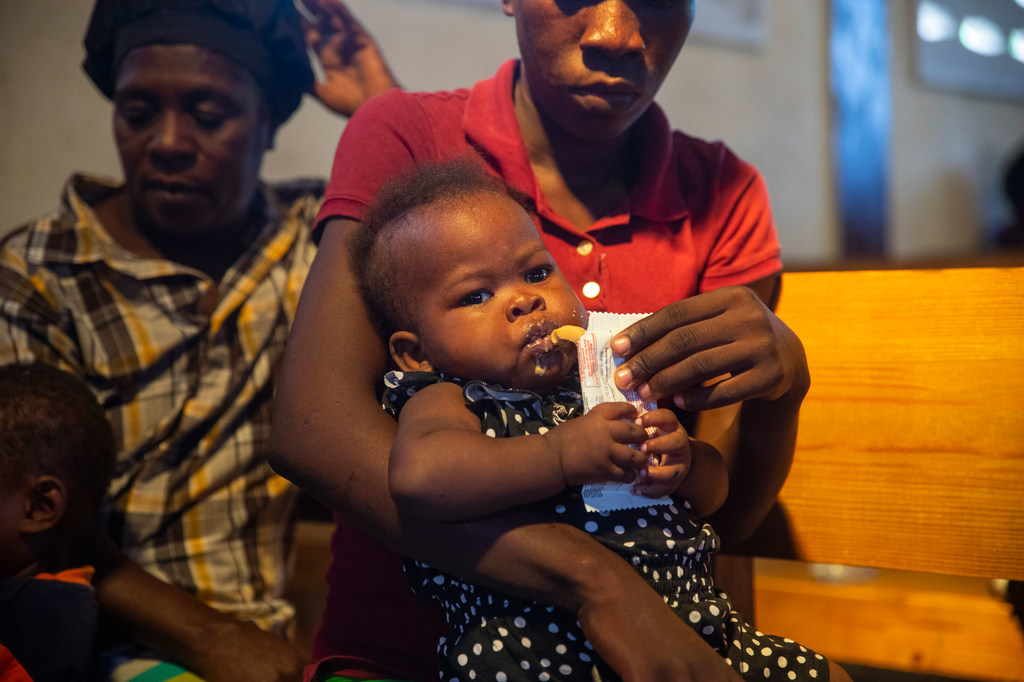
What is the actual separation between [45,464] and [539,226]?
88cm

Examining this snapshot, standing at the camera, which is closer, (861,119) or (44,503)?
(44,503)

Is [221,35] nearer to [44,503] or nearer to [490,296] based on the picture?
[44,503]

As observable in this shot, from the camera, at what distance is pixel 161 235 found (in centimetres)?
182

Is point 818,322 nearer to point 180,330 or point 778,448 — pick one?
point 778,448

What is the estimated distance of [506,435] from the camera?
95 centimetres

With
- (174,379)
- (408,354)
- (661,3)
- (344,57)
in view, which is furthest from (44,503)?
(344,57)

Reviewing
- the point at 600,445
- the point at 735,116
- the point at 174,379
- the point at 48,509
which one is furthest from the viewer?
the point at 735,116

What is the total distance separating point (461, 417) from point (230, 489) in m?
0.94

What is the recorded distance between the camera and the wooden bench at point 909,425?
1286 millimetres

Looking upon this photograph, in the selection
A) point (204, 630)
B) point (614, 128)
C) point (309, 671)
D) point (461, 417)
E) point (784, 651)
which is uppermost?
point (614, 128)

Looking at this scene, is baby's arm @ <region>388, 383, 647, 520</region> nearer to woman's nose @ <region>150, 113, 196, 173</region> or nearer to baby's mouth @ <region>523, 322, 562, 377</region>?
A: baby's mouth @ <region>523, 322, 562, 377</region>

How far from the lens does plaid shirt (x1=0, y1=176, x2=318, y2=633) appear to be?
1.61 metres

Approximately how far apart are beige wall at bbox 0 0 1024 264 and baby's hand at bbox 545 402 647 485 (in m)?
1.89

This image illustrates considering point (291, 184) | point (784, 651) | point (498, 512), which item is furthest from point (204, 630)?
point (291, 184)
